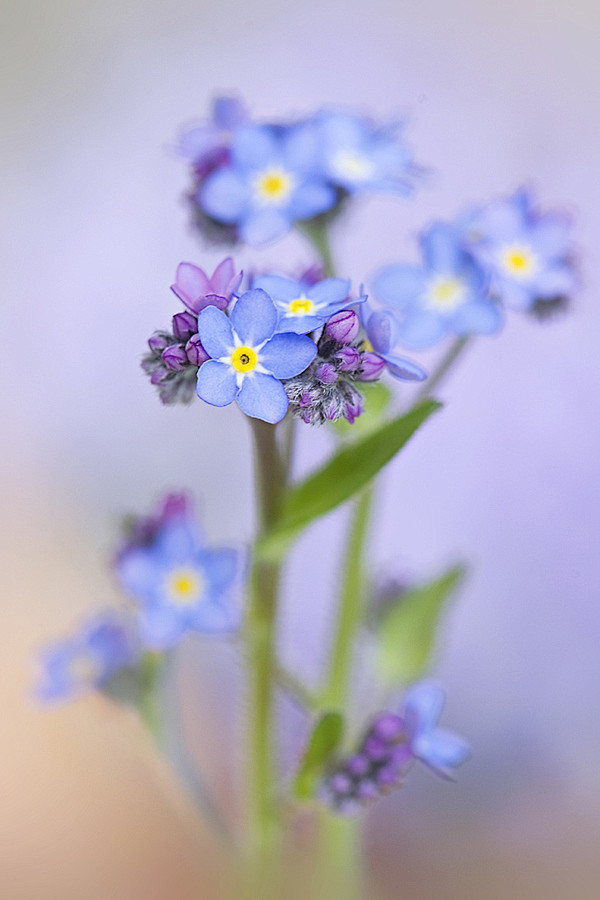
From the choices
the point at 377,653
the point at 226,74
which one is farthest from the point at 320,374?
the point at 226,74

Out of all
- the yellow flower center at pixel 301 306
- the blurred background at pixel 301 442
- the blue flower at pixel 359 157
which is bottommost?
the blurred background at pixel 301 442

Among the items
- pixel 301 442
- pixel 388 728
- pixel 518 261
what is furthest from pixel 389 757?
pixel 301 442

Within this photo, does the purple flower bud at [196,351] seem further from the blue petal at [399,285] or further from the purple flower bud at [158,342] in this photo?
the blue petal at [399,285]

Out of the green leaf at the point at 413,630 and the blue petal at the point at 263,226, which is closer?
the blue petal at the point at 263,226

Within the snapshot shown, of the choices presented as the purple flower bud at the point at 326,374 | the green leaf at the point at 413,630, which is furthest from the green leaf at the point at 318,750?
the purple flower bud at the point at 326,374

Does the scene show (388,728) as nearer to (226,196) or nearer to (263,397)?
(263,397)

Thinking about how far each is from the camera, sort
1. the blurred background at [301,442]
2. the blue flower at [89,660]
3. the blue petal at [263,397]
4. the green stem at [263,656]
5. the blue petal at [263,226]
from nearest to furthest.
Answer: the blue petal at [263,397] → the green stem at [263,656] → the blue petal at [263,226] → the blue flower at [89,660] → the blurred background at [301,442]

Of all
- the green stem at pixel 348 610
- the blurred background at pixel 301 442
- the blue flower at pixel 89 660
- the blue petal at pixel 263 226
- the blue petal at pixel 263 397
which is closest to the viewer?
the blue petal at pixel 263 397
